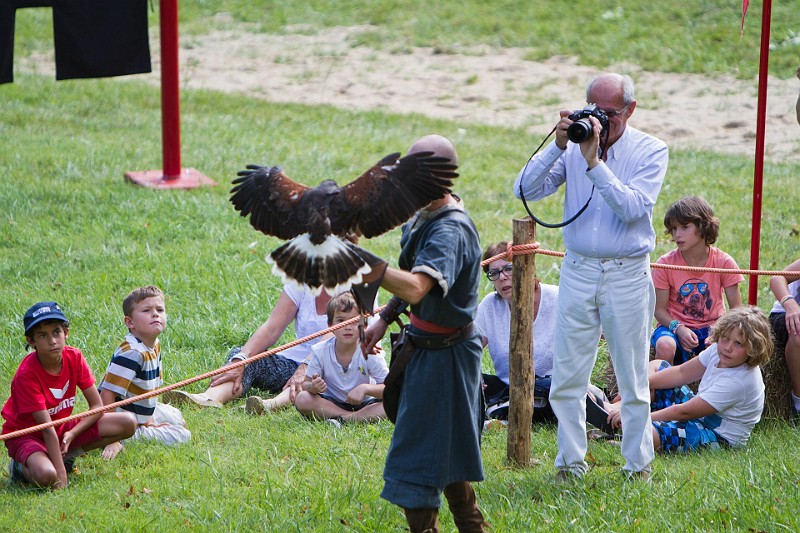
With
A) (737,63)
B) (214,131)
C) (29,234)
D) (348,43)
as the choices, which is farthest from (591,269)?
(348,43)

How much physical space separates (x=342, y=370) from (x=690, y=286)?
7.12 feet

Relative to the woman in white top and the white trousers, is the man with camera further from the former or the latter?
the woman in white top

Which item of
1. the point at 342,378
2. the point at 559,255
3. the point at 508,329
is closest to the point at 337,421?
the point at 342,378

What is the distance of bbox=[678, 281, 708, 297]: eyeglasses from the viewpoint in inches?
244

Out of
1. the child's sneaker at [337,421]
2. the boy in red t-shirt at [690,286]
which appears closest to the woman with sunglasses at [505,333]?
the boy in red t-shirt at [690,286]

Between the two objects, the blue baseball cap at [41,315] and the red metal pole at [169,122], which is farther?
the red metal pole at [169,122]

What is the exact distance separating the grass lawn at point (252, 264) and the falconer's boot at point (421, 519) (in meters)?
0.42

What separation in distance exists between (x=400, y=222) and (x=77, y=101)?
38.5ft

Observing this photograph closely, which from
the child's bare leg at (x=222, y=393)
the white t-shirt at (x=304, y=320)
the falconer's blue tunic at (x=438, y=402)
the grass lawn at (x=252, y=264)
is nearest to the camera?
the falconer's blue tunic at (x=438, y=402)

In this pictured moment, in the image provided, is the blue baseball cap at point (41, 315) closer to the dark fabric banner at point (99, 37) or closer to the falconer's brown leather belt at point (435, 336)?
the falconer's brown leather belt at point (435, 336)

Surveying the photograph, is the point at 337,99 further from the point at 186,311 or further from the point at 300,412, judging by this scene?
the point at 300,412

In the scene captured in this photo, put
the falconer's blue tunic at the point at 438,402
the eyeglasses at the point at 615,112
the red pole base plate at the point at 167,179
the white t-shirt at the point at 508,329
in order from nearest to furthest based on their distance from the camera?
1. the falconer's blue tunic at the point at 438,402
2. the eyeglasses at the point at 615,112
3. the white t-shirt at the point at 508,329
4. the red pole base plate at the point at 167,179

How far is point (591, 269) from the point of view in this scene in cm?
474

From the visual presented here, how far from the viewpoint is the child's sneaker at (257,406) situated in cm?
618
